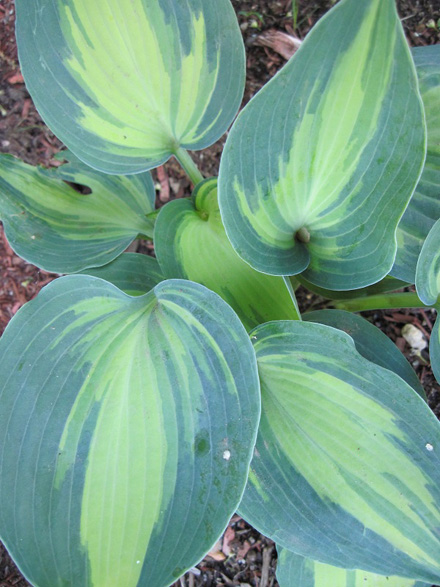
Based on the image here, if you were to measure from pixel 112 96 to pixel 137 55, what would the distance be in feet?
0.29

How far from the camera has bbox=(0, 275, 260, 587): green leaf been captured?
70 centimetres

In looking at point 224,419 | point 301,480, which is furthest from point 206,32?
point 301,480

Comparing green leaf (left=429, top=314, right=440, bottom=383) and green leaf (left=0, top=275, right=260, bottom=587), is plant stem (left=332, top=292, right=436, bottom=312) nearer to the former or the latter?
green leaf (left=429, top=314, right=440, bottom=383)

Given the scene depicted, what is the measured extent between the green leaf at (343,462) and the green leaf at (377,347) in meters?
0.31

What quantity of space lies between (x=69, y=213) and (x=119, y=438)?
0.58 metres

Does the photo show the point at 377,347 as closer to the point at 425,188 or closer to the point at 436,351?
the point at 436,351

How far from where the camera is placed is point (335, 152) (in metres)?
0.79

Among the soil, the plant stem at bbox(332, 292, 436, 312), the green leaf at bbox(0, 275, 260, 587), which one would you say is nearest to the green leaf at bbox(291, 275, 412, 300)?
the plant stem at bbox(332, 292, 436, 312)

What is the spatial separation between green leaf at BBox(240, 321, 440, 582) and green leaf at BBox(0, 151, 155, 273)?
0.48 metres

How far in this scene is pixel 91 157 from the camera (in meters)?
0.95

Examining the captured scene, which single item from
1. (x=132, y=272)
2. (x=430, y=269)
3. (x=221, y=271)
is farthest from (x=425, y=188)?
(x=132, y=272)

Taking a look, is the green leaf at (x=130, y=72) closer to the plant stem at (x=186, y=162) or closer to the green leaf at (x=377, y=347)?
the plant stem at (x=186, y=162)

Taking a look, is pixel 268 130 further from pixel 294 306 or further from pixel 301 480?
pixel 301 480

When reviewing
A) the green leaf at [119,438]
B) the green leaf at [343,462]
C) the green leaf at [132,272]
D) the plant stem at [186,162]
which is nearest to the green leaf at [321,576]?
the green leaf at [343,462]
